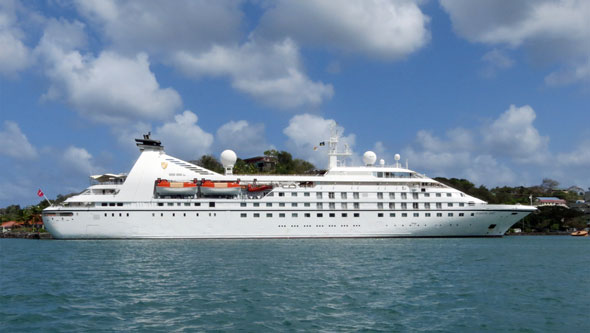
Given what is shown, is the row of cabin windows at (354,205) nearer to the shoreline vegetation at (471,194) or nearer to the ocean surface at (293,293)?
the ocean surface at (293,293)

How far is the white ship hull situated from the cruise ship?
0.08 meters

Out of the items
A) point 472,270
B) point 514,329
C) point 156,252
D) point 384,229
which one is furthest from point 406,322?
point 384,229

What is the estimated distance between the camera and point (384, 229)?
4122 cm

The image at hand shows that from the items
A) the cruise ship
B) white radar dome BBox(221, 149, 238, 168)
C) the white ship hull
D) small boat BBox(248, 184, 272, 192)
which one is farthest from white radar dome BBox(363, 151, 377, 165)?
white radar dome BBox(221, 149, 238, 168)

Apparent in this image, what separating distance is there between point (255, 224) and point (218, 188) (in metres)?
4.44

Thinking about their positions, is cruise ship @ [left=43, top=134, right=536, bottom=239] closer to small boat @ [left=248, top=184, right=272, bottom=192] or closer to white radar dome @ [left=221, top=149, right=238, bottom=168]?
small boat @ [left=248, top=184, right=272, bottom=192]

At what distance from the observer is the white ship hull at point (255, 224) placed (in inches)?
1542

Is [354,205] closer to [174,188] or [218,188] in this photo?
[218,188]

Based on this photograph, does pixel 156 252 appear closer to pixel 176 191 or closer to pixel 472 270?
pixel 176 191

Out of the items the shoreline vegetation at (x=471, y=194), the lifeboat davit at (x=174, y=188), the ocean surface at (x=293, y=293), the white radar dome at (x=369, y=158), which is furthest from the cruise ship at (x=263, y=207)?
the shoreline vegetation at (x=471, y=194)

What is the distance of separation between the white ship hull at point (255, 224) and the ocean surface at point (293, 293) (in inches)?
495

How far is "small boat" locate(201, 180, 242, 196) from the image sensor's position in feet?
132

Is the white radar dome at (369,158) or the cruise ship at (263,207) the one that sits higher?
the white radar dome at (369,158)

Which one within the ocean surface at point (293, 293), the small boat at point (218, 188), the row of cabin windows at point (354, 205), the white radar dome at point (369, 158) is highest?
the white radar dome at point (369, 158)
